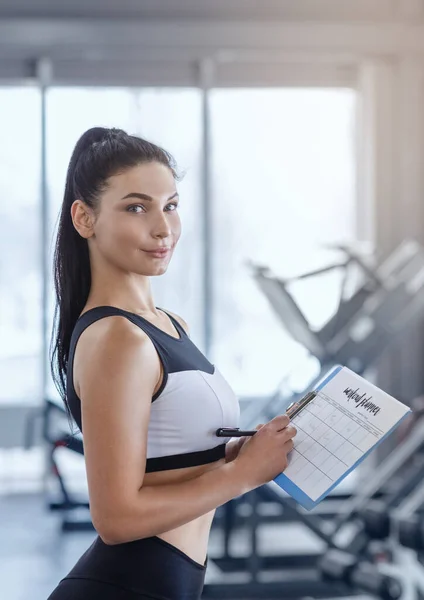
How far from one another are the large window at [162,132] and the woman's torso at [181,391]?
2.84 metres

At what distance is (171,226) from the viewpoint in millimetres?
969

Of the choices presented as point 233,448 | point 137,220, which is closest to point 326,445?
point 233,448

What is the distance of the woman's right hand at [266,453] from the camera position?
2.95 ft

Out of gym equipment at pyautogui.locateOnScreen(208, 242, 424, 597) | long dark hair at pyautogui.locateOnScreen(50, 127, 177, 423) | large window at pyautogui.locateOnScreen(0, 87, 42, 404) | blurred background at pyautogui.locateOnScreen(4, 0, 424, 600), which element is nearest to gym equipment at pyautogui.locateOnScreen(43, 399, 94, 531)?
blurred background at pyautogui.locateOnScreen(4, 0, 424, 600)

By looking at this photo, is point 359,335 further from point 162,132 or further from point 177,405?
point 177,405

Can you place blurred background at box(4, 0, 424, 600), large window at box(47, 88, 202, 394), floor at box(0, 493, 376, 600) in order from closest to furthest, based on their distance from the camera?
floor at box(0, 493, 376, 600)
blurred background at box(4, 0, 424, 600)
large window at box(47, 88, 202, 394)

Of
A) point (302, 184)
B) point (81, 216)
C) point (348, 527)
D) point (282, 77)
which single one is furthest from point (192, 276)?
point (81, 216)

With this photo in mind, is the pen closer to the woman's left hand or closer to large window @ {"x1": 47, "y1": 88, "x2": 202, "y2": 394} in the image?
the woman's left hand

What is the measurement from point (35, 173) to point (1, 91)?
445mm

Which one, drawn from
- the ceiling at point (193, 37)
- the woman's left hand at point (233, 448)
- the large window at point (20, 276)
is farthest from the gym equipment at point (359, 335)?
the woman's left hand at point (233, 448)

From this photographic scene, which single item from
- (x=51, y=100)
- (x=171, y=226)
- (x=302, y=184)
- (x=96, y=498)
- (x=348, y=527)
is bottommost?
(x=348, y=527)

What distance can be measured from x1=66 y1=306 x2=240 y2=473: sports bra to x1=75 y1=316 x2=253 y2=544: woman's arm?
0.03m

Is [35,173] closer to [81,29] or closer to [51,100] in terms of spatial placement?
[51,100]

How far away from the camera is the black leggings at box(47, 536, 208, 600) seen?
90cm
